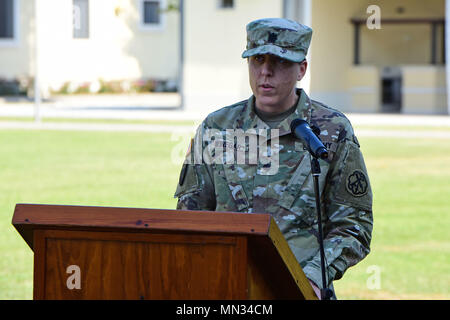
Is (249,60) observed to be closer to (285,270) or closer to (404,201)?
(285,270)

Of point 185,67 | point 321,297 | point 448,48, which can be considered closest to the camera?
point 321,297

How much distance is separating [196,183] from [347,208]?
606 mm

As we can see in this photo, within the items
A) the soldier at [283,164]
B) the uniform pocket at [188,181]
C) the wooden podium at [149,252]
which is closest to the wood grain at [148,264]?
the wooden podium at [149,252]

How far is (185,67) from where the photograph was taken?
1249 inches

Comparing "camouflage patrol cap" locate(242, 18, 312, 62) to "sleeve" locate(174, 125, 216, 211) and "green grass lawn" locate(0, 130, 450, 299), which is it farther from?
"green grass lawn" locate(0, 130, 450, 299)

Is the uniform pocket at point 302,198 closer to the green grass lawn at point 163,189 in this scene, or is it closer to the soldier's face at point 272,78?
the soldier's face at point 272,78

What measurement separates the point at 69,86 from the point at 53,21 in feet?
9.37

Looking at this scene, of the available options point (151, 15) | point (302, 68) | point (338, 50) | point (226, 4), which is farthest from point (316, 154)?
point (151, 15)

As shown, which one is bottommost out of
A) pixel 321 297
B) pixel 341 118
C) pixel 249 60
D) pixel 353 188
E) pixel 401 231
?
pixel 401 231

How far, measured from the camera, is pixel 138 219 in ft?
8.13

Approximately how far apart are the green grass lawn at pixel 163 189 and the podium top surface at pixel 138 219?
16.2ft

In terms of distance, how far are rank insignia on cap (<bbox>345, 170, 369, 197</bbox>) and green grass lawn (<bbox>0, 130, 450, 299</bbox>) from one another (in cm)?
406

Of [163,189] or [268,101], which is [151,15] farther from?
[268,101]

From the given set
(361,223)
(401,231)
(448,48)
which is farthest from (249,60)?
(448,48)
